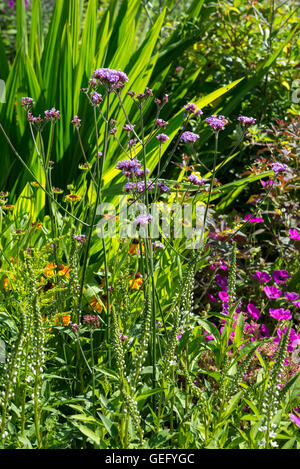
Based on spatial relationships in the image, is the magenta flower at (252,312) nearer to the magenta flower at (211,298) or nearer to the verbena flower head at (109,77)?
the magenta flower at (211,298)

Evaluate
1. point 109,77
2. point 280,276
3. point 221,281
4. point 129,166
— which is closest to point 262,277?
point 280,276

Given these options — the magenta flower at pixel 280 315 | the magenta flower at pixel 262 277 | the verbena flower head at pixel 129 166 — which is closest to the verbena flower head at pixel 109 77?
the verbena flower head at pixel 129 166

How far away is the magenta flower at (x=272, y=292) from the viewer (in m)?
2.45

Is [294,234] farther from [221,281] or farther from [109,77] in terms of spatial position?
[109,77]

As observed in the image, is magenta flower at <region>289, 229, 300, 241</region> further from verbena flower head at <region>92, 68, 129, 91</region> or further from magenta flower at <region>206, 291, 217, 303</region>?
verbena flower head at <region>92, 68, 129, 91</region>

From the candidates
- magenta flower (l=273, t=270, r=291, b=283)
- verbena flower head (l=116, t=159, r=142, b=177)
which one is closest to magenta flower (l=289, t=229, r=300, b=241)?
magenta flower (l=273, t=270, r=291, b=283)

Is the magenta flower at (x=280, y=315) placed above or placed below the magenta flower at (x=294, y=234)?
below

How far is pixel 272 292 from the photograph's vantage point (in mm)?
2473

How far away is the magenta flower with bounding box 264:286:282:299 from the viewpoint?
8.04ft

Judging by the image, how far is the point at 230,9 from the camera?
3.50 m

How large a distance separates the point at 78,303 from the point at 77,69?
1.57 meters

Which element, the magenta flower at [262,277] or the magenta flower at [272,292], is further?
the magenta flower at [262,277]

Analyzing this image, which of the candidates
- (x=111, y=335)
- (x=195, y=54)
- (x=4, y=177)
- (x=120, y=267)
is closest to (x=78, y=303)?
(x=111, y=335)
